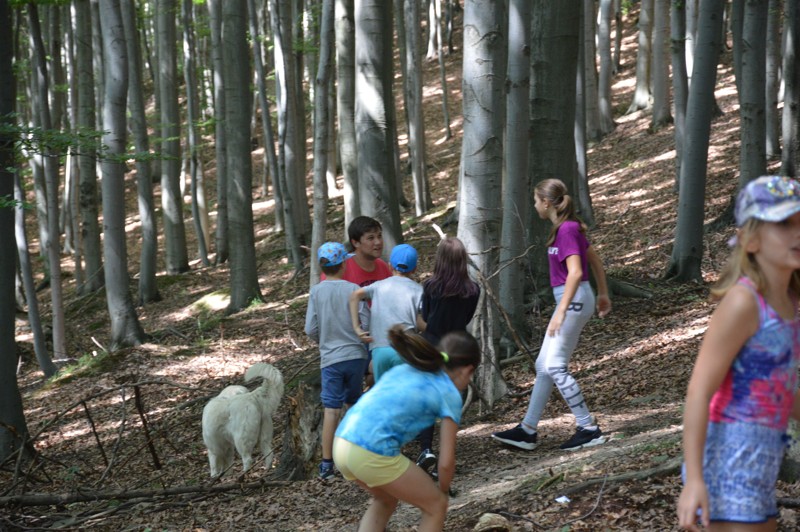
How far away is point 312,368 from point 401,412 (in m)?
7.15

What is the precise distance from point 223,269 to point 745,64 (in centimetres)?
1468

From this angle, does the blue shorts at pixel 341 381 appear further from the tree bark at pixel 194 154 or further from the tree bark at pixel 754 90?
the tree bark at pixel 194 154

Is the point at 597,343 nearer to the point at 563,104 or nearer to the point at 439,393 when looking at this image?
the point at 563,104

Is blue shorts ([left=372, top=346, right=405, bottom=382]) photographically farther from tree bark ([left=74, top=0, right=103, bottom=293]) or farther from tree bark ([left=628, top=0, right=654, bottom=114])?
tree bark ([left=628, top=0, right=654, bottom=114])

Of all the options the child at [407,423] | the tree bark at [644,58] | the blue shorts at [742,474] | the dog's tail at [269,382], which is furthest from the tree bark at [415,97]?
the blue shorts at [742,474]

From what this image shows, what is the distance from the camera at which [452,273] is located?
578 centimetres

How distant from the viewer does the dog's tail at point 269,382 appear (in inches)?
286

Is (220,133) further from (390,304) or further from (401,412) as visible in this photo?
(401,412)

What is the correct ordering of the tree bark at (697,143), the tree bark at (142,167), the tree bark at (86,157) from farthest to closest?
the tree bark at (142,167)
the tree bark at (86,157)
the tree bark at (697,143)

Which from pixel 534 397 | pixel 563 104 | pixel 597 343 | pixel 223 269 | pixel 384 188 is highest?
pixel 563 104

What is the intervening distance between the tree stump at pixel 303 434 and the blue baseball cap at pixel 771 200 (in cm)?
504

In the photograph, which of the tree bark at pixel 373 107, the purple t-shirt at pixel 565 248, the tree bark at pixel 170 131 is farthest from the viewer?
the tree bark at pixel 170 131

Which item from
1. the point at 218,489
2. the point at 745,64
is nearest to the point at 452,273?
the point at 218,489

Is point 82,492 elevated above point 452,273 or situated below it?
below
